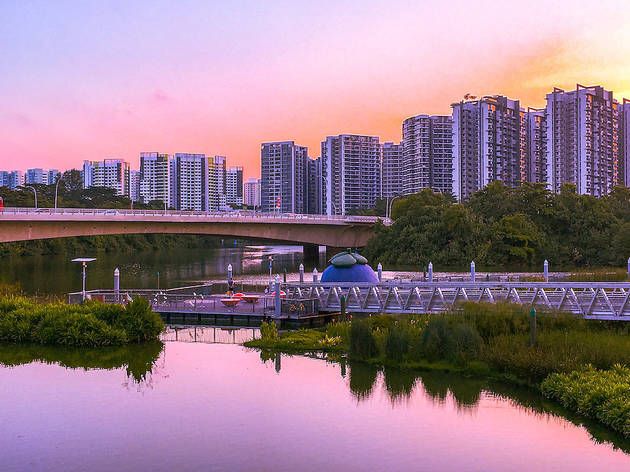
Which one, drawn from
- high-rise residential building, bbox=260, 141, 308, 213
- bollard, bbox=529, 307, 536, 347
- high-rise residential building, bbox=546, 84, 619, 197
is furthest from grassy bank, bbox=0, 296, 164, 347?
high-rise residential building, bbox=260, 141, 308, 213

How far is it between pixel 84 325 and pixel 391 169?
15799cm

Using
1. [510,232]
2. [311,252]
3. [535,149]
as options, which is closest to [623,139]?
[535,149]

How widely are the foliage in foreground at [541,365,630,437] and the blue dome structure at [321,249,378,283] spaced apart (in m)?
14.2

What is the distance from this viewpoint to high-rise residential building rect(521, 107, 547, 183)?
471ft

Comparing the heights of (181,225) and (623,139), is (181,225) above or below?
below

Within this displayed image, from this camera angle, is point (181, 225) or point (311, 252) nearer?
point (181, 225)

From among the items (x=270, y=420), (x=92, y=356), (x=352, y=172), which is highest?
(x=352, y=172)

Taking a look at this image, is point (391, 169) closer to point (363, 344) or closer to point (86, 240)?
point (86, 240)

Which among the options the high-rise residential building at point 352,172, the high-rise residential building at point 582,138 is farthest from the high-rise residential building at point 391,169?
the high-rise residential building at point 582,138

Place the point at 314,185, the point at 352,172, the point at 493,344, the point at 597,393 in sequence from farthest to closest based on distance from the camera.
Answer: the point at 314,185 < the point at 352,172 < the point at 493,344 < the point at 597,393

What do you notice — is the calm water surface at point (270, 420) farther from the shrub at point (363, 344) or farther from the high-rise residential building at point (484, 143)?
the high-rise residential building at point (484, 143)

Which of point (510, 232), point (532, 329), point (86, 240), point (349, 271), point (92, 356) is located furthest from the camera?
point (86, 240)

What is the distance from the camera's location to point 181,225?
200 feet

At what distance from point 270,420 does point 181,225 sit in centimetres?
4478
